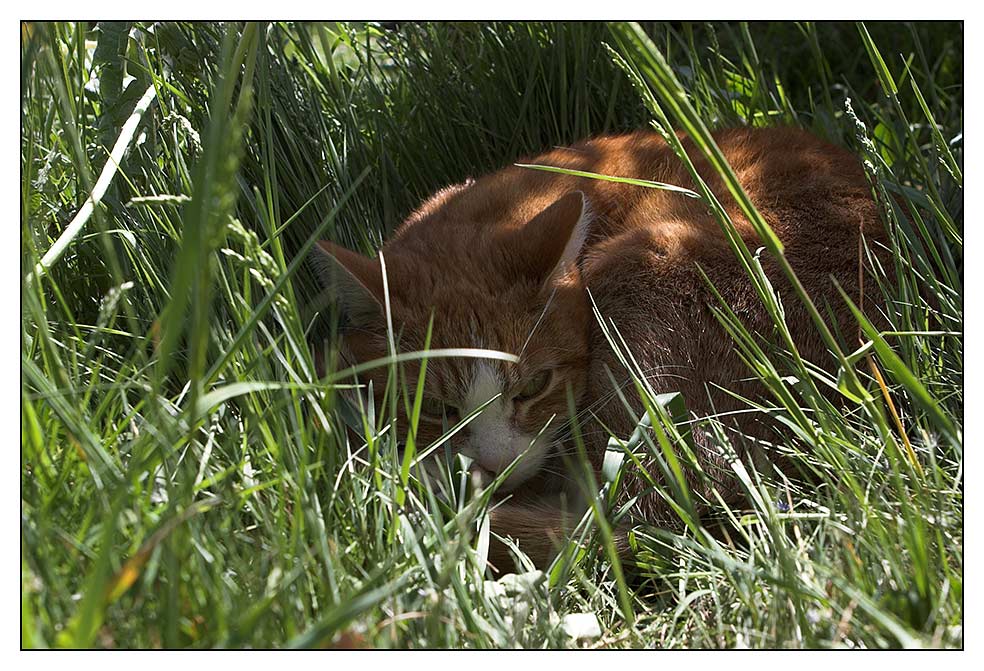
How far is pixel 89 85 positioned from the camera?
2.34 m

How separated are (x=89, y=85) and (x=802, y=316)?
192 centimetres

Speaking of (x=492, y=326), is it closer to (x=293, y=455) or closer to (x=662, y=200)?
(x=662, y=200)

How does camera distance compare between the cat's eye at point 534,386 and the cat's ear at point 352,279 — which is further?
the cat's eye at point 534,386

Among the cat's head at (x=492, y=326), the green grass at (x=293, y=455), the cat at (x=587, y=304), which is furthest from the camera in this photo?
the cat's head at (x=492, y=326)

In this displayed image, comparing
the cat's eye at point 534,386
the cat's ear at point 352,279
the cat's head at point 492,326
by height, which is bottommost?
the cat's eye at point 534,386

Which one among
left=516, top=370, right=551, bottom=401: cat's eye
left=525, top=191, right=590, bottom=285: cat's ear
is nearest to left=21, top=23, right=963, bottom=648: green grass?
left=516, top=370, right=551, bottom=401: cat's eye

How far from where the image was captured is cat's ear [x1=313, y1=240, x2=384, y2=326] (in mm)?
1934

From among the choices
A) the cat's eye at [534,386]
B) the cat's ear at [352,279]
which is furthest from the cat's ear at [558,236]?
the cat's ear at [352,279]

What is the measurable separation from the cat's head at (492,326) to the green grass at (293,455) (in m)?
0.13

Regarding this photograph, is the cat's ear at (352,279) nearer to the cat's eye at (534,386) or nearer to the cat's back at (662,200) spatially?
the cat's back at (662,200)

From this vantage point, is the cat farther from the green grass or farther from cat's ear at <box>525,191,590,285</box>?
the green grass

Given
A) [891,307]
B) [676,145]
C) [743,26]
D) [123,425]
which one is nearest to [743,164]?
[743,26]

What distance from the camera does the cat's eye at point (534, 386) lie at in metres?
2.10

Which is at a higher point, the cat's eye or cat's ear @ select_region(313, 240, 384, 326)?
cat's ear @ select_region(313, 240, 384, 326)
